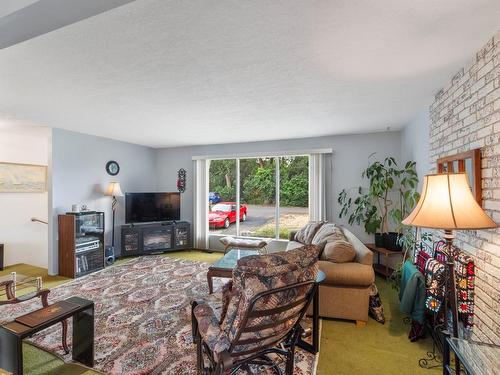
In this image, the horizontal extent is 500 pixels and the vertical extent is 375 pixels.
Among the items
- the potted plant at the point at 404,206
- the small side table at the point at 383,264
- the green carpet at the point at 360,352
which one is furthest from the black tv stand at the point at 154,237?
the potted plant at the point at 404,206

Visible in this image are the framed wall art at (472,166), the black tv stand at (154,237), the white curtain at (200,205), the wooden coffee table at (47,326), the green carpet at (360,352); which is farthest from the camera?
the white curtain at (200,205)

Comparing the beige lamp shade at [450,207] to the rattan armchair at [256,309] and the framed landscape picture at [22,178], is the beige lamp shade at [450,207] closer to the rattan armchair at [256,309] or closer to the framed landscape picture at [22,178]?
the rattan armchair at [256,309]

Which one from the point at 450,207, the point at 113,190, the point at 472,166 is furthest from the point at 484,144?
the point at 113,190

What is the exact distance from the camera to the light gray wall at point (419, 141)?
3056 mm

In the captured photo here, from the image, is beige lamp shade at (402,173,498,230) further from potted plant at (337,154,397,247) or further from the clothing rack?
potted plant at (337,154,397,247)

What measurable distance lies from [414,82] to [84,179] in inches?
198

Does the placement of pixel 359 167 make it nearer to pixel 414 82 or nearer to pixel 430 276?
pixel 414 82

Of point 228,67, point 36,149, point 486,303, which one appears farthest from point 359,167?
point 36,149

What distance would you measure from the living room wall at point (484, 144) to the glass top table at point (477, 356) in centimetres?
42

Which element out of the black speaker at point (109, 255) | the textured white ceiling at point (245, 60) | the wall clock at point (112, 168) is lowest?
the black speaker at point (109, 255)

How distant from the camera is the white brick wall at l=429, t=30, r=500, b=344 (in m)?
1.63

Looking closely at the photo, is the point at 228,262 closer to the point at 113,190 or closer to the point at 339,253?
the point at 339,253

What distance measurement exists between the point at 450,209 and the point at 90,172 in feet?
16.9

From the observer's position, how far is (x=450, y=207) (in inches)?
57.6
